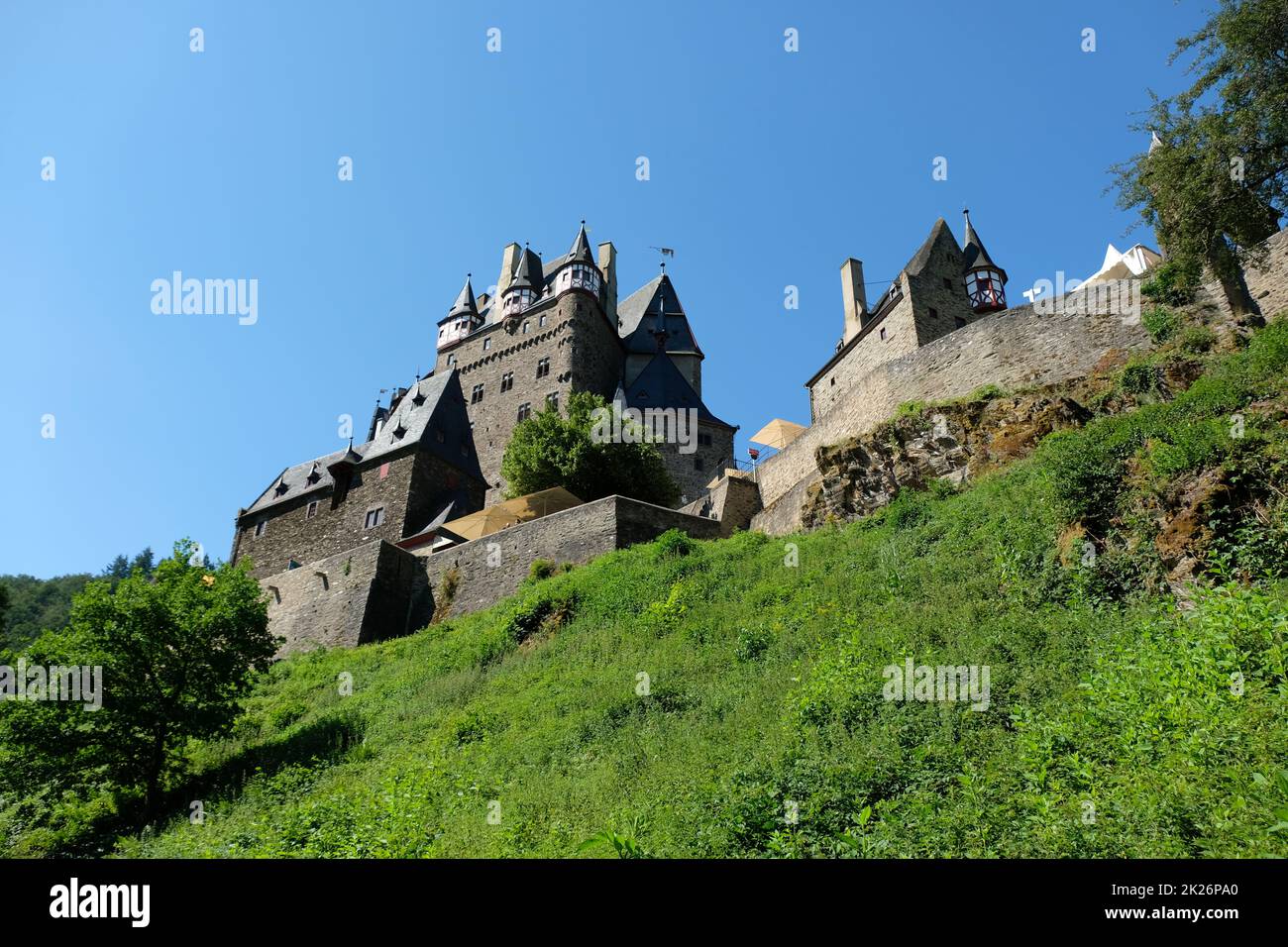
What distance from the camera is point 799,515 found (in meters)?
22.8

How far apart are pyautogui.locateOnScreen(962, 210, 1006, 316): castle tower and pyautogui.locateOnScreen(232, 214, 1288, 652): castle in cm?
7

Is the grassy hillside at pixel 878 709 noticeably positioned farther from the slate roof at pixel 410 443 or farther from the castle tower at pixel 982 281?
A: the slate roof at pixel 410 443

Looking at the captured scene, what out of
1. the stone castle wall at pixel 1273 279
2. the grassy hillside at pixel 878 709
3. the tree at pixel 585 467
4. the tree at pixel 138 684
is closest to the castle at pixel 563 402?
the stone castle wall at pixel 1273 279

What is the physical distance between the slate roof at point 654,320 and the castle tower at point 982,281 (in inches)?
844

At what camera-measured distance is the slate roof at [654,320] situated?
54.1 m

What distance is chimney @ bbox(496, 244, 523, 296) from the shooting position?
2244 inches

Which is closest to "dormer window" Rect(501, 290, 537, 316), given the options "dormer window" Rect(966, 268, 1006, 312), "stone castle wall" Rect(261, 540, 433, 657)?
"dormer window" Rect(966, 268, 1006, 312)

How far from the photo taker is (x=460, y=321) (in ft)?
184

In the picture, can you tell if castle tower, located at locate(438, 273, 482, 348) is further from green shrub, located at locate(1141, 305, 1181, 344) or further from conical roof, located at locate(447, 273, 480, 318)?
green shrub, located at locate(1141, 305, 1181, 344)

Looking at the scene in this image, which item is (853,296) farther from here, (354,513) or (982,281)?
(354,513)

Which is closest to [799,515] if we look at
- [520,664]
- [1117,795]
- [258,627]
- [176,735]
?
[520,664]
